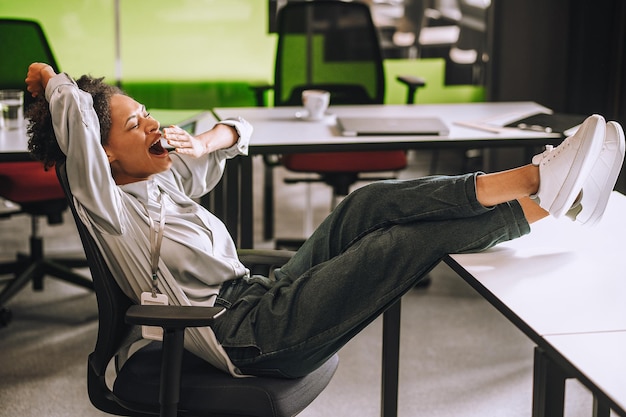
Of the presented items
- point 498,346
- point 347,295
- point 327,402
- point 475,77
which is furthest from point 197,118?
point 475,77

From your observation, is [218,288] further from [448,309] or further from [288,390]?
[448,309]

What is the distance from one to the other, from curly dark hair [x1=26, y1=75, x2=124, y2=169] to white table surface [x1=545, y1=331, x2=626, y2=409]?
0.96 m

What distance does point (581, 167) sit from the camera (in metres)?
1.61

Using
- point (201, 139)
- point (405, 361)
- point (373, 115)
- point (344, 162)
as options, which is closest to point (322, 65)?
point (344, 162)

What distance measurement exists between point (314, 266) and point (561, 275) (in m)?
0.49

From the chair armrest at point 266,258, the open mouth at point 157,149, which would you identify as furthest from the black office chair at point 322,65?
the open mouth at point 157,149

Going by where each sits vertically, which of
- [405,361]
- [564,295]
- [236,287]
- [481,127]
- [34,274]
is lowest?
[405,361]

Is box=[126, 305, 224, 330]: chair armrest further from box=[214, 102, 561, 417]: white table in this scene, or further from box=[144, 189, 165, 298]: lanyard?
box=[214, 102, 561, 417]: white table

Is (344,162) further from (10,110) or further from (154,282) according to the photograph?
(154,282)

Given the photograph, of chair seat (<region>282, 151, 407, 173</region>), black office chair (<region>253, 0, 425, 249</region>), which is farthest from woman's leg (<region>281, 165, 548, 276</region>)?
black office chair (<region>253, 0, 425, 249</region>)

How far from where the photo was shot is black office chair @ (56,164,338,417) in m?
1.50

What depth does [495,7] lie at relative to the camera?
189 inches

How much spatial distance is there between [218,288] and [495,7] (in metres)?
3.48

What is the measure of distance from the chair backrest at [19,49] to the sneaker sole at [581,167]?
2397 millimetres
